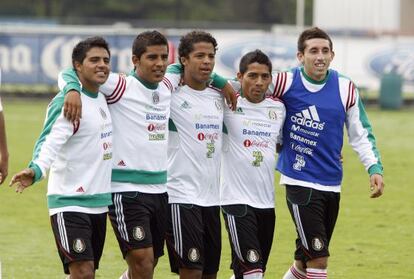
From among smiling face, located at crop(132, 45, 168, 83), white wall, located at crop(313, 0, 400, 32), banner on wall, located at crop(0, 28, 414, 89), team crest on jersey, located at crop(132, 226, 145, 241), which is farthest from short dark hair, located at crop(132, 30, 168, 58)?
white wall, located at crop(313, 0, 400, 32)

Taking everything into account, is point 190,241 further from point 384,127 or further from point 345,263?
point 384,127

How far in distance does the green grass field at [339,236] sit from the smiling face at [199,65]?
2634 mm

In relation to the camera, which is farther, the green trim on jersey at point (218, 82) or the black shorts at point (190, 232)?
the green trim on jersey at point (218, 82)

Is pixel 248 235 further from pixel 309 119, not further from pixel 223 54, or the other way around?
pixel 223 54

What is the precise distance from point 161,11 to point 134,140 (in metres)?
61.0

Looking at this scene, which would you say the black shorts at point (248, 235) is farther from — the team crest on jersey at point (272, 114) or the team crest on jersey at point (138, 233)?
the team crest on jersey at point (138, 233)

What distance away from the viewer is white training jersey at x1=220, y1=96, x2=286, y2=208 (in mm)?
9625

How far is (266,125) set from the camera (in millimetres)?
9664

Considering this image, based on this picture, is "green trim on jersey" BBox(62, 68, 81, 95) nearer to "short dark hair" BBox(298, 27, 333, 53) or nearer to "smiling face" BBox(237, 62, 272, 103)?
"smiling face" BBox(237, 62, 272, 103)

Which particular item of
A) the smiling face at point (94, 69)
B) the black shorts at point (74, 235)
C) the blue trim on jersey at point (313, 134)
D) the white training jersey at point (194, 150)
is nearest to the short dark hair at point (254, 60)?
the blue trim on jersey at point (313, 134)

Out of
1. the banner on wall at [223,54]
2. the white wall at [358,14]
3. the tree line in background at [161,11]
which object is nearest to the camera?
the banner on wall at [223,54]

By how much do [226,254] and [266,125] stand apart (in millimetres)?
3472

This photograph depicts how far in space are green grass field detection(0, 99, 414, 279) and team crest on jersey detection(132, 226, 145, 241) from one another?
8.23ft

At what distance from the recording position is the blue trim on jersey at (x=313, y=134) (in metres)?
9.70
